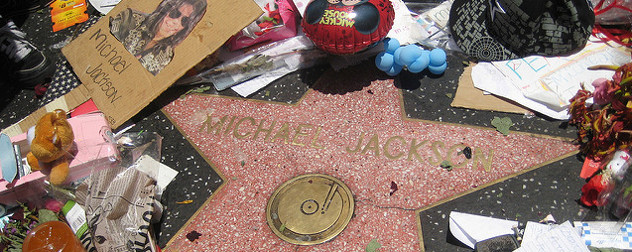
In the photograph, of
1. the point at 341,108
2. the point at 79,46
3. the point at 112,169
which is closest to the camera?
the point at 112,169

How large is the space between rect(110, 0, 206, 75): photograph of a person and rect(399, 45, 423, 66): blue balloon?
144 cm

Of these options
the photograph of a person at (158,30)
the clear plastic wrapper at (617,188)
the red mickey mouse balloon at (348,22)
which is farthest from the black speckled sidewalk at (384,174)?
→ the red mickey mouse balloon at (348,22)

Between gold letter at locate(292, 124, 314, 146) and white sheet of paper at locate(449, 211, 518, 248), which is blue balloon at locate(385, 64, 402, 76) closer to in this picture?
gold letter at locate(292, 124, 314, 146)

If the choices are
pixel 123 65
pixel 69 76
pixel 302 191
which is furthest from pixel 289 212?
pixel 69 76

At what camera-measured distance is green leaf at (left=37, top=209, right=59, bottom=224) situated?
8.20 ft

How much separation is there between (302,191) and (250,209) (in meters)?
0.33

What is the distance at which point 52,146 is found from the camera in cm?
239

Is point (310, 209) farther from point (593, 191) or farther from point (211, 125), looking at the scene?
point (593, 191)

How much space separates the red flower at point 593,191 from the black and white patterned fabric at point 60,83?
3.51 meters

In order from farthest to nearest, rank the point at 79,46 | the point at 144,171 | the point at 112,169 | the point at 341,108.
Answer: the point at 79,46 < the point at 341,108 < the point at 144,171 < the point at 112,169

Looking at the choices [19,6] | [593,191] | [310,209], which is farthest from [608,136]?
[19,6]

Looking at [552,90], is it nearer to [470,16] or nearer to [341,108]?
[470,16]

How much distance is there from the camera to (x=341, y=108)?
296 cm

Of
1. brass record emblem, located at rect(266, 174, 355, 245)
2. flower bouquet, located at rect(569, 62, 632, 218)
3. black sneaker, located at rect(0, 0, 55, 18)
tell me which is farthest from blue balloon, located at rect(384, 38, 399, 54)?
black sneaker, located at rect(0, 0, 55, 18)
